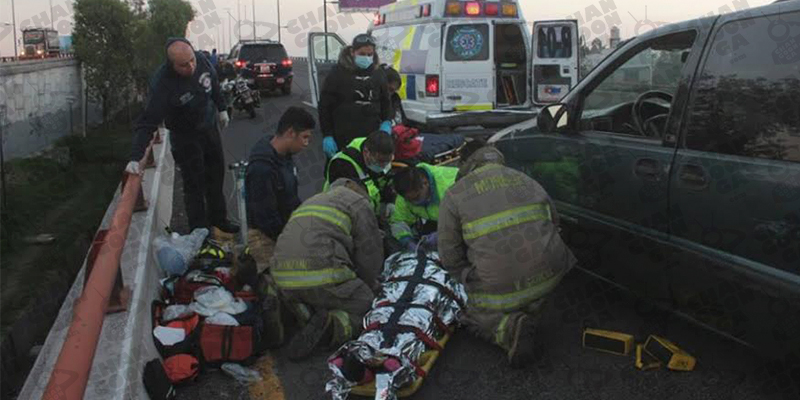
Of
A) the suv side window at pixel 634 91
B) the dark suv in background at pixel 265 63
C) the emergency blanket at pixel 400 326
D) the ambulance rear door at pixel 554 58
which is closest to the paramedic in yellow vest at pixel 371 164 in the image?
the emergency blanket at pixel 400 326

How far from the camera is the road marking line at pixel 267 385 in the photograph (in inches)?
133

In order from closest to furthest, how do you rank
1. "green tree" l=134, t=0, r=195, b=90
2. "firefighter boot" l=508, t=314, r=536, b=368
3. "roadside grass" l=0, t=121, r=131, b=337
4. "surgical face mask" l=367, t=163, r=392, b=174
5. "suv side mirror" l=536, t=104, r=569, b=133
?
"firefighter boot" l=508, t=314, r=536, b=368 → "suv side mirror" l=536, t=104, r=569, b=133 → "surgical face mask" l=367, t=163, r=392, b=174 → "roadside grass" l=0, t=121, r=131, b=337 → "green tree" l=134, t=0, r=195, b=90

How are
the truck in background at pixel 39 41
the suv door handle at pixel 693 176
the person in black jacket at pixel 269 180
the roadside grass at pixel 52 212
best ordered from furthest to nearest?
the truck in background at pixel 39 41 → the roadside grass at pixel 52 212 → the person in black jacket at pixel 269 180 → the suv door handle at pixel 693 176

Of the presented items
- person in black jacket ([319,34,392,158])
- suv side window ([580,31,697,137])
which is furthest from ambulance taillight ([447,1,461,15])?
suv side window ([580,31,697,137])

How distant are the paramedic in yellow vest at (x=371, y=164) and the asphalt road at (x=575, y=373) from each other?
4.35 ft

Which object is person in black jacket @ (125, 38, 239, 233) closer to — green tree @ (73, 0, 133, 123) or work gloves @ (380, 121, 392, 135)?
work gloves @ (380, 121, 392, 135)

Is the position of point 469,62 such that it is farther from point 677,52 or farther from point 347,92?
point 677,52

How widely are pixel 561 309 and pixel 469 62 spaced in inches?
235

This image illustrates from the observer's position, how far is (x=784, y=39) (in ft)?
9.22

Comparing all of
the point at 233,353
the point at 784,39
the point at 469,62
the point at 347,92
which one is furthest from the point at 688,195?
the point at 469,62

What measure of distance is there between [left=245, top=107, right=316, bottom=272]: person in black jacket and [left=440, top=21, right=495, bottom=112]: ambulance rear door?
529 cm

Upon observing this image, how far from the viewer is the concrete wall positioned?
31.3 feet

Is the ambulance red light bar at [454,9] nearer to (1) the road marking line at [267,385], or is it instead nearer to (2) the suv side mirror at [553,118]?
(2) the suv side mirror at [553,118]

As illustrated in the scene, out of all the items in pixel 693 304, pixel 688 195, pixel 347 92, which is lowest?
pixel 693 304
